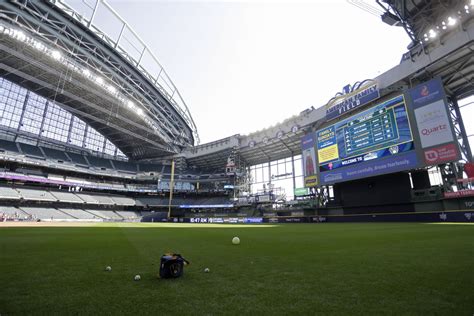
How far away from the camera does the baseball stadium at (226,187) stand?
9.68 ft

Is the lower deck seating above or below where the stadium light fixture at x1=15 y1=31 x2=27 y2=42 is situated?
below

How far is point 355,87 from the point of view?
3041cm

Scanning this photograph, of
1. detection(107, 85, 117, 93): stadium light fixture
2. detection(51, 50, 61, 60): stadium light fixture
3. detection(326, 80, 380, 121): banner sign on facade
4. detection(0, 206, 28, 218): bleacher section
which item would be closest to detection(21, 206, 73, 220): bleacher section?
detection(0, 206, 28, 218): bleacher section

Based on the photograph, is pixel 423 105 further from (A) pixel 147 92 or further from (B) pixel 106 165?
(B) pixel 106 165

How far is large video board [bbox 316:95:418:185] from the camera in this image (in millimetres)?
22922

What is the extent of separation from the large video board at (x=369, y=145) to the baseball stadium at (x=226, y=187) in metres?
0.15

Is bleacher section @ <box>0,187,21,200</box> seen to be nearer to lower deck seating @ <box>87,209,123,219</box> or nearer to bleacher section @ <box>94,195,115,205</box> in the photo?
lower deck seating @ <box>87,209,123,219</box>

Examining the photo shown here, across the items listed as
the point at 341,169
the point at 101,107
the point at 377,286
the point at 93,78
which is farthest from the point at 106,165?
the point at 377,286

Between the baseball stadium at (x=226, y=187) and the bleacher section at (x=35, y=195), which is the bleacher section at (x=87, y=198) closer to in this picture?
the baseball stadium at (x=226, y=187)

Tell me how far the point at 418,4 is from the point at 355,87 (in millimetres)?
9795

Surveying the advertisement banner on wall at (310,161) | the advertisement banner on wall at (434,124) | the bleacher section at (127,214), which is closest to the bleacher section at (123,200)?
the bleacher section at (127,214)

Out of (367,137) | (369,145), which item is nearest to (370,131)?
(367,137)

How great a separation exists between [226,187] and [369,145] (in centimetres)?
3672

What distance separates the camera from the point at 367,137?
2589 centimetres
